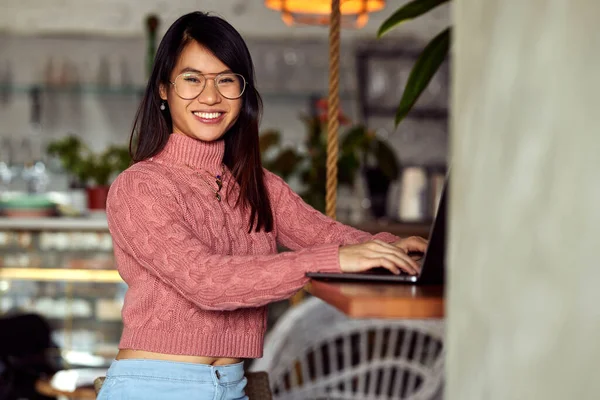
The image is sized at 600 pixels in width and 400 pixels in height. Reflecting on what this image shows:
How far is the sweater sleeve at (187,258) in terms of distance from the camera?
1.18 meters

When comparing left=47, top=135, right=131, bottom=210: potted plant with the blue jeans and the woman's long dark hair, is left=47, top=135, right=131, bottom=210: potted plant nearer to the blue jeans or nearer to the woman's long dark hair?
the woman's long dark hair

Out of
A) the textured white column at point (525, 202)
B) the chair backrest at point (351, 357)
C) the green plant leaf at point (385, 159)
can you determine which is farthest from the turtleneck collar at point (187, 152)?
the green plant leaf at point (385, 159)

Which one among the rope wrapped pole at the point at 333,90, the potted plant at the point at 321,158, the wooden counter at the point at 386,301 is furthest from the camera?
the potted plant at the point at 321,158

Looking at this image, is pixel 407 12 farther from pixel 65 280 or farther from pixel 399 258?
pixel 65 280

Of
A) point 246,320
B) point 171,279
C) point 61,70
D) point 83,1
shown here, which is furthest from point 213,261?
point 83,1

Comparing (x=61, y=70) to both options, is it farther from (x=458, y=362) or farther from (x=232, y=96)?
(x=458, y=362)

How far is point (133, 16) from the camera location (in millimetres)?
5379

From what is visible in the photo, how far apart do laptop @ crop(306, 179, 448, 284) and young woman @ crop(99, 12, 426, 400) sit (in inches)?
1.1

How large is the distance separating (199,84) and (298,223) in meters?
0.33

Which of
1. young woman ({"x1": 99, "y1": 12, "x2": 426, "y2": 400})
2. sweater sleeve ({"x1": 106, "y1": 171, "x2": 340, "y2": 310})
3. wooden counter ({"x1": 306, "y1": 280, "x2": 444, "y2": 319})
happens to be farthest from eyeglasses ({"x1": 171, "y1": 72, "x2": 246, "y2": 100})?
wooden counter ({"x1": 306, "y1": 280, "x2": 444, "y2": 319})

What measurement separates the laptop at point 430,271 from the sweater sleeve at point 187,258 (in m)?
0.02

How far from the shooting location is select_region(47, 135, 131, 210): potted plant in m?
3.96

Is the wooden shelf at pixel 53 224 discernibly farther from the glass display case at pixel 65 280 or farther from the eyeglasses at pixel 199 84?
the eyeglasses at pixel 199 84

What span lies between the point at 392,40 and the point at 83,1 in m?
1.96
